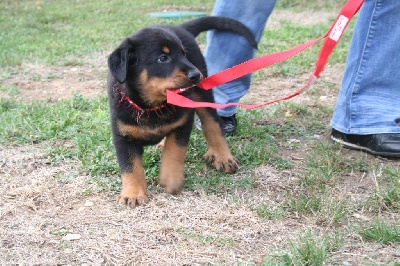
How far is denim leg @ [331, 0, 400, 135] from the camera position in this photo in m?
3.61

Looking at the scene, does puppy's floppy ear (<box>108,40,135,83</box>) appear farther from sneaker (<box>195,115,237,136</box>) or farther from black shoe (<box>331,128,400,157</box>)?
black shoe (<box>331,128,400,157</box>)

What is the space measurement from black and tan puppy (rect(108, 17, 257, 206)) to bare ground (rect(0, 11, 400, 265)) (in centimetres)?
14

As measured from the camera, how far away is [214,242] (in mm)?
A: 2555

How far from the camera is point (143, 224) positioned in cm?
275

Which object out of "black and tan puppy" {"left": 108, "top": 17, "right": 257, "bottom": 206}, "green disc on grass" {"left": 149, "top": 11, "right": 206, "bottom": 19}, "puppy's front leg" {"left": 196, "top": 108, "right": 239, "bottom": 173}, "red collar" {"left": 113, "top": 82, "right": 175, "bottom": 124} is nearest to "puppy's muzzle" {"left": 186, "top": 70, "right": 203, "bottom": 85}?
"black and tan puppy" {"left": 108, "top": 17, "right": 257, "bottom": 206}

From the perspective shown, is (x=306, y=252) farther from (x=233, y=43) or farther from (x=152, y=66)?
(x=233, y=43)

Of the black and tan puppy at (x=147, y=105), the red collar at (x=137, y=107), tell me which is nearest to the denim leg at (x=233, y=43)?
the black and tan puppy at (x=147, y=105)

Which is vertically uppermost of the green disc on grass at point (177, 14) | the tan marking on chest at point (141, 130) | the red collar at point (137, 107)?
the red collar at point (137, 107)

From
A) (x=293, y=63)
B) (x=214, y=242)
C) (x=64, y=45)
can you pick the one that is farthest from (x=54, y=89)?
(x=214, y=242)

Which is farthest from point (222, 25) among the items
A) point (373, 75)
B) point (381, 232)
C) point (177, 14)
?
point (177, 14)

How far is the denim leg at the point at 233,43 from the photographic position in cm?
381

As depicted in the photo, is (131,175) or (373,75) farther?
(373,75)

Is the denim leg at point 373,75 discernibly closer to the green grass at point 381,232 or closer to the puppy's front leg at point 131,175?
the green grass at point 381,232

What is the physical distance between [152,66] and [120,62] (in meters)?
0.17
